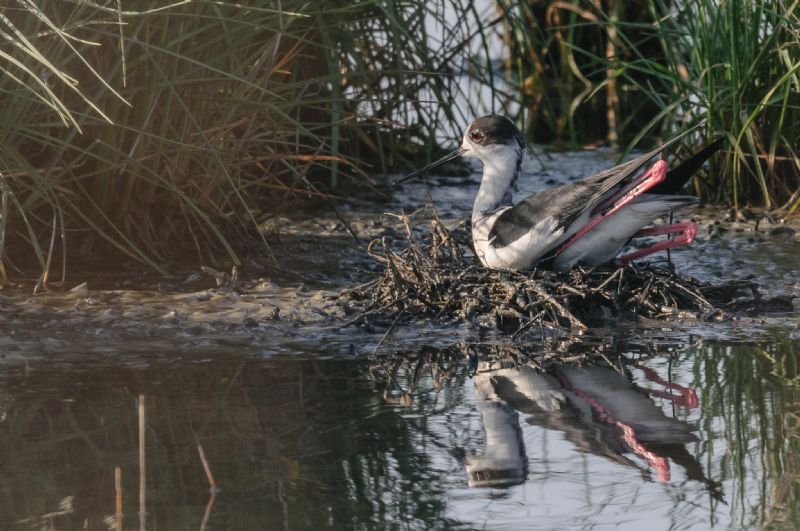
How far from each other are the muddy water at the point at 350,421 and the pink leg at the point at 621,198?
1.55 ft

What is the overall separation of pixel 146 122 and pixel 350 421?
1.98 meters

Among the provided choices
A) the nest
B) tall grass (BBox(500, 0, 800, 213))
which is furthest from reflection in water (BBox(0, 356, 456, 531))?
tall grass (BBox(500, 0, 800, 213))

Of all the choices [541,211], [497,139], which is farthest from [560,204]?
[497,139]

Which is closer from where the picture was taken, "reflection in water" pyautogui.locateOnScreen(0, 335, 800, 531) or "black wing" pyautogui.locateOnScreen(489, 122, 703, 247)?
"reflection in water" pyautogui.locateOnScreen(0, 335, 800, 531)

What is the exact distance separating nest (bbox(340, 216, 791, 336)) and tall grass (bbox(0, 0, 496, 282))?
683mm

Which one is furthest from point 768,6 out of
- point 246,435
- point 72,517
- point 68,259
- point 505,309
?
point 72,517

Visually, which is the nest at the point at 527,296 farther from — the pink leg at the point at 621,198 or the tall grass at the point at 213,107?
the tall grass at the point at 213,107

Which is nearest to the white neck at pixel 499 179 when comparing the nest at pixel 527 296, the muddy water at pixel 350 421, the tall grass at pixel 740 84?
the nest at pixel 527 296

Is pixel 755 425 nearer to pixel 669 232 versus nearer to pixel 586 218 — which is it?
pixel 586 218

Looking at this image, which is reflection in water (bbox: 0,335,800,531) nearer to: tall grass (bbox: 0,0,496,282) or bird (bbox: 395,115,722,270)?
bird (bbox: 395,115,722,270)

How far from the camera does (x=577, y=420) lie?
439 cm

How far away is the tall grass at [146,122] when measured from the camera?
5500 mm

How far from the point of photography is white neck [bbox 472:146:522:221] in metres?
6.23

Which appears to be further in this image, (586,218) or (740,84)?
(740,84)
